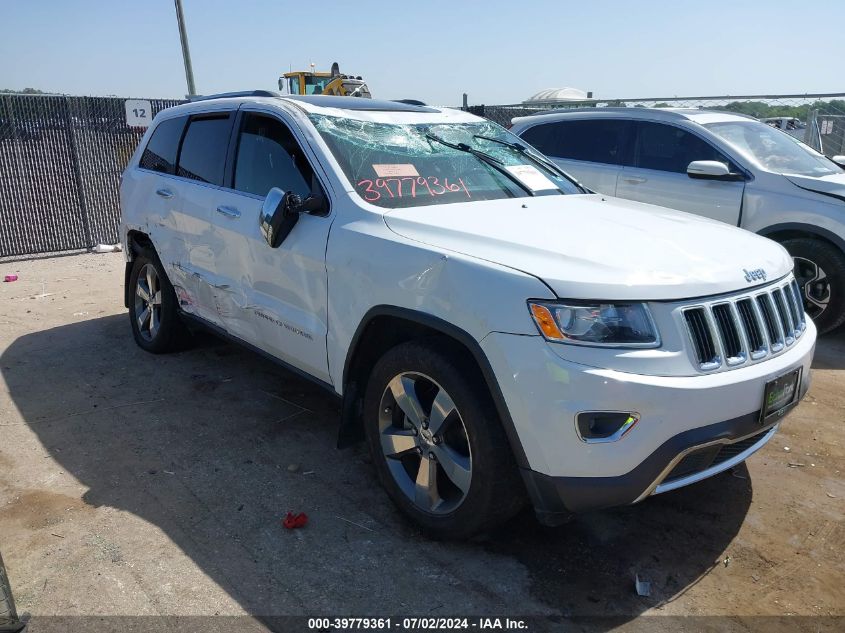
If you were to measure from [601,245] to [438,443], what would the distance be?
1059 mm

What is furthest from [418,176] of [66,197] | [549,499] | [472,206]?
[66,197]

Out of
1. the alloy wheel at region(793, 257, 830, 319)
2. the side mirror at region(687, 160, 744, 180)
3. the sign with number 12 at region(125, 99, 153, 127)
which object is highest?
the sign with number 12 at region(125, 99, 153, 127)

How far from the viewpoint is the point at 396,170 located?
366 centimetres

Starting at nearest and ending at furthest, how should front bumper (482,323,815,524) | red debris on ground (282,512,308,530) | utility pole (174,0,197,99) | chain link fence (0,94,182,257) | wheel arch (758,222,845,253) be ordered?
front bumper (482,323,815,524), red debris on ground (282,512,308,530), wheel arch (758,222,845,253), chain link fence (0,94,182,257), utility pole (174,0,197,99)

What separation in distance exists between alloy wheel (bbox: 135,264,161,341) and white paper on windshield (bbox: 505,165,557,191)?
9.23 feet

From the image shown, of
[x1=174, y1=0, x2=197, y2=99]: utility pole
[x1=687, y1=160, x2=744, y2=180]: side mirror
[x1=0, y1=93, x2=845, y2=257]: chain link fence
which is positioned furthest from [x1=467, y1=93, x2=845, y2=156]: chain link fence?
[x1=174, y1=0, x2=197, y2=99]: utility pole

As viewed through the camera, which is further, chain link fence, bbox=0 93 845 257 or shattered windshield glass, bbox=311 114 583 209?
chain link fence, bbox=0 93 845 257

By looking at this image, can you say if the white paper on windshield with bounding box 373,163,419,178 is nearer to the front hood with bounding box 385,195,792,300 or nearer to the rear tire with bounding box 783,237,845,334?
the front hood with bounding box 385,195,792,300

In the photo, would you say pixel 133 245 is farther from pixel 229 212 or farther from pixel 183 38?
pixel 183 38

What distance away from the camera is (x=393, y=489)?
325 centimetres

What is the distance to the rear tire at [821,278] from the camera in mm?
6016

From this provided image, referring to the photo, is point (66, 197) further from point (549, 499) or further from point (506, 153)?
point (549, 499)

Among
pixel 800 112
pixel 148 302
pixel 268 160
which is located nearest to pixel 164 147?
pixel 148 302

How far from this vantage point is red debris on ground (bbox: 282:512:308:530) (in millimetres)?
3234
